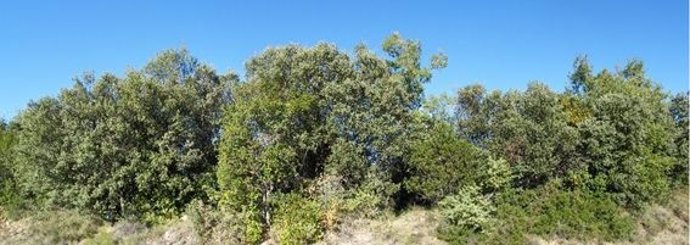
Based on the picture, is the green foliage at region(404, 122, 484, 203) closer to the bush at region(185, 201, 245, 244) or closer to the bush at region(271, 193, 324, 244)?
the bush at region(271, 193, 324, 244)

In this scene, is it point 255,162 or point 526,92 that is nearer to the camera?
point 255,162

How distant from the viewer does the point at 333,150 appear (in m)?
29.1

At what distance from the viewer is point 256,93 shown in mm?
29484

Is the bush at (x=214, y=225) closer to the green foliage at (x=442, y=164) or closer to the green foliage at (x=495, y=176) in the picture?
the green foliage at (x=442, y=164)

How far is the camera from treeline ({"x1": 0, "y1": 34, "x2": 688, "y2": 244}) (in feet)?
91.8

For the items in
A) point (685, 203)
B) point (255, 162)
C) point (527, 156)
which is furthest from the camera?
point (685, 203)

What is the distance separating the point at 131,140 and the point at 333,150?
993 cm

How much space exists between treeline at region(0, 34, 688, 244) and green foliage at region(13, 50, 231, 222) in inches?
3.0

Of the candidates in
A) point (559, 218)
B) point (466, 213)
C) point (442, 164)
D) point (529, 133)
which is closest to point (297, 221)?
point (442, 164)

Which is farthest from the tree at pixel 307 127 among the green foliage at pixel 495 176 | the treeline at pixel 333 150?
the green foliage at pixel 495 176

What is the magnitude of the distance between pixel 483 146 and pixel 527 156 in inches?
83.0

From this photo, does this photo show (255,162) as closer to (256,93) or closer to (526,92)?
(256,93)

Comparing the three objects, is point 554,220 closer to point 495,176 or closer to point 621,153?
point 495,176

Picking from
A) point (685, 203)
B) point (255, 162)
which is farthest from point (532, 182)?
point (255, 162)
